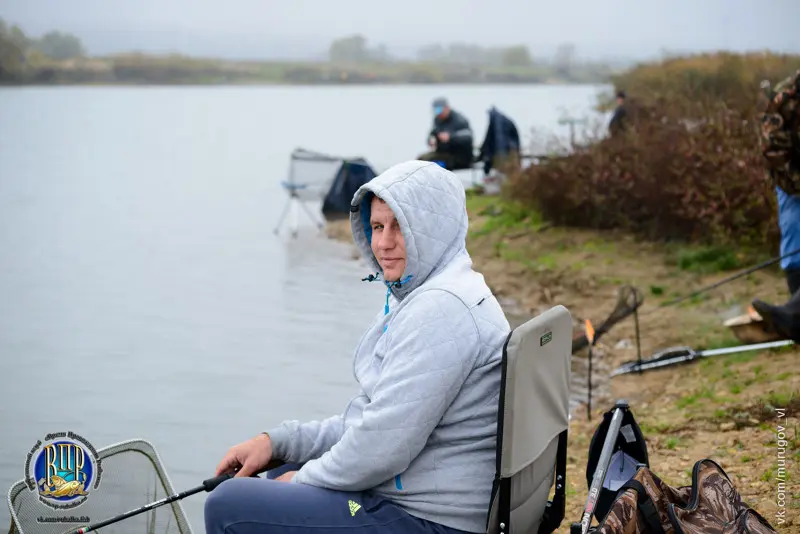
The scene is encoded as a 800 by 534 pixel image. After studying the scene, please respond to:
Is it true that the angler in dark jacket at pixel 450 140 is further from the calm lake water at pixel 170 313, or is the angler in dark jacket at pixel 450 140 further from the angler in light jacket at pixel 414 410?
the angler in light jacket at pixel 414 410

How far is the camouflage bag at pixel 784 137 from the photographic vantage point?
18.8 feet

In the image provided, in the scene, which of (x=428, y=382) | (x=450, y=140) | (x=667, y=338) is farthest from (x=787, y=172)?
(x=450, y=140)

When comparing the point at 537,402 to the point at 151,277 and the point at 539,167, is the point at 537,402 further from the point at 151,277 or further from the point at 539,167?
the point at 151,277

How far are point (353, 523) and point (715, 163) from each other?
26.1ft

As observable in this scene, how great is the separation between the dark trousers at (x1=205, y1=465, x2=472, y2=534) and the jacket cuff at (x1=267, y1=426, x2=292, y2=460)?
1.10ft

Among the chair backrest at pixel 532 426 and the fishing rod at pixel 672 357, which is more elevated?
the chair backrest at pixel 532 426

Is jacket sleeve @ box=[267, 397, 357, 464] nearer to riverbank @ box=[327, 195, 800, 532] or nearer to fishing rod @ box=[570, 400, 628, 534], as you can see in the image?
fishing rod @ box=[570, 400, 628, 534]

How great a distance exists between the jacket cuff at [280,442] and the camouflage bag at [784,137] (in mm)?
3672

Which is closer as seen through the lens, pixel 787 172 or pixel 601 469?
pixel 601 469

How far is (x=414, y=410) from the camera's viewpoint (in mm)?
2643

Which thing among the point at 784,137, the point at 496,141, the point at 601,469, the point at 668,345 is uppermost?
the point at 784,137

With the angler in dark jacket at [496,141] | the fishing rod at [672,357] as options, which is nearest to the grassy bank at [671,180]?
the fishing rod at [672,357]

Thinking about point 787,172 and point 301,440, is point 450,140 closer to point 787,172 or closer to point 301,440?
point 787,172

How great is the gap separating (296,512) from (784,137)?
4.03m
